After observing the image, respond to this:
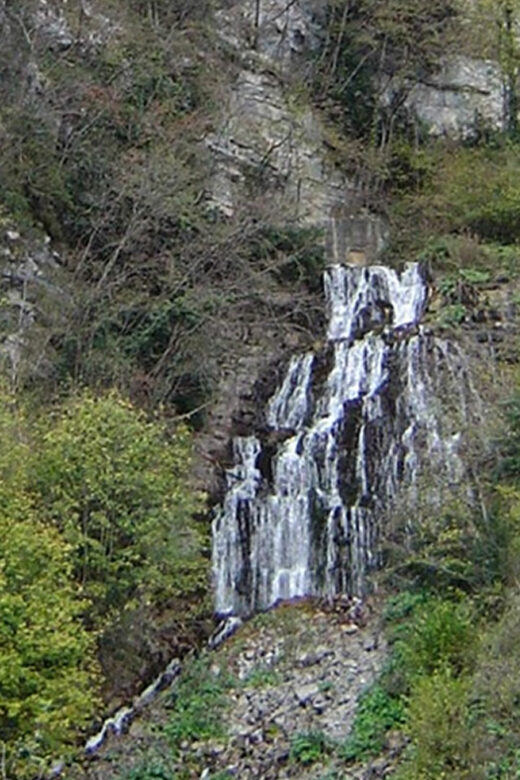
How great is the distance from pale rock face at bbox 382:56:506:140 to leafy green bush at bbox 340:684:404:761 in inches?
719

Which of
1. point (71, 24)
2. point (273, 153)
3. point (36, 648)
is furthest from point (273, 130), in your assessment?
point (36, 648)

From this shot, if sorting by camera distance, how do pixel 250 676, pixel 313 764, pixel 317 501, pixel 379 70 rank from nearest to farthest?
1. pixel 313 764
2. pixel 250 676
3. pixel 317 501
4. pixel 379 70

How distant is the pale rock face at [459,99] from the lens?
27.0 meters

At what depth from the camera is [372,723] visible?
11867mm

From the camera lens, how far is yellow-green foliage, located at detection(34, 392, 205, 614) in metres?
12.8

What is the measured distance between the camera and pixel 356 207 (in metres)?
25.1

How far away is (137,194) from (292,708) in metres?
10.6

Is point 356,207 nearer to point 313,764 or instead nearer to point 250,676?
point 250,676

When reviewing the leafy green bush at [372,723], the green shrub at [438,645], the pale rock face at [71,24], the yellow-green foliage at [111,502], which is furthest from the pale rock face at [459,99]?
the leafy green bush at [372,723]

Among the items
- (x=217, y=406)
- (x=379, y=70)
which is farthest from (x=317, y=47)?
(x=217, y=406)

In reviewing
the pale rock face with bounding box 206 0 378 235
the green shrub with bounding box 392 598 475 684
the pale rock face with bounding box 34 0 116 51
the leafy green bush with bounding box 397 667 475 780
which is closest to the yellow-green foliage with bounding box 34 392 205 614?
the green shrub with bounding box 392 598 475 684

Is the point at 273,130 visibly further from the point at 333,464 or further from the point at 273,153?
the point at 333,464

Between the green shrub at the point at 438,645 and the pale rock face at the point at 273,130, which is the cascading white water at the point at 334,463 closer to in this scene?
the green shrub at the point at 438,645

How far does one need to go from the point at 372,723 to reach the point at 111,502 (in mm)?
4188
